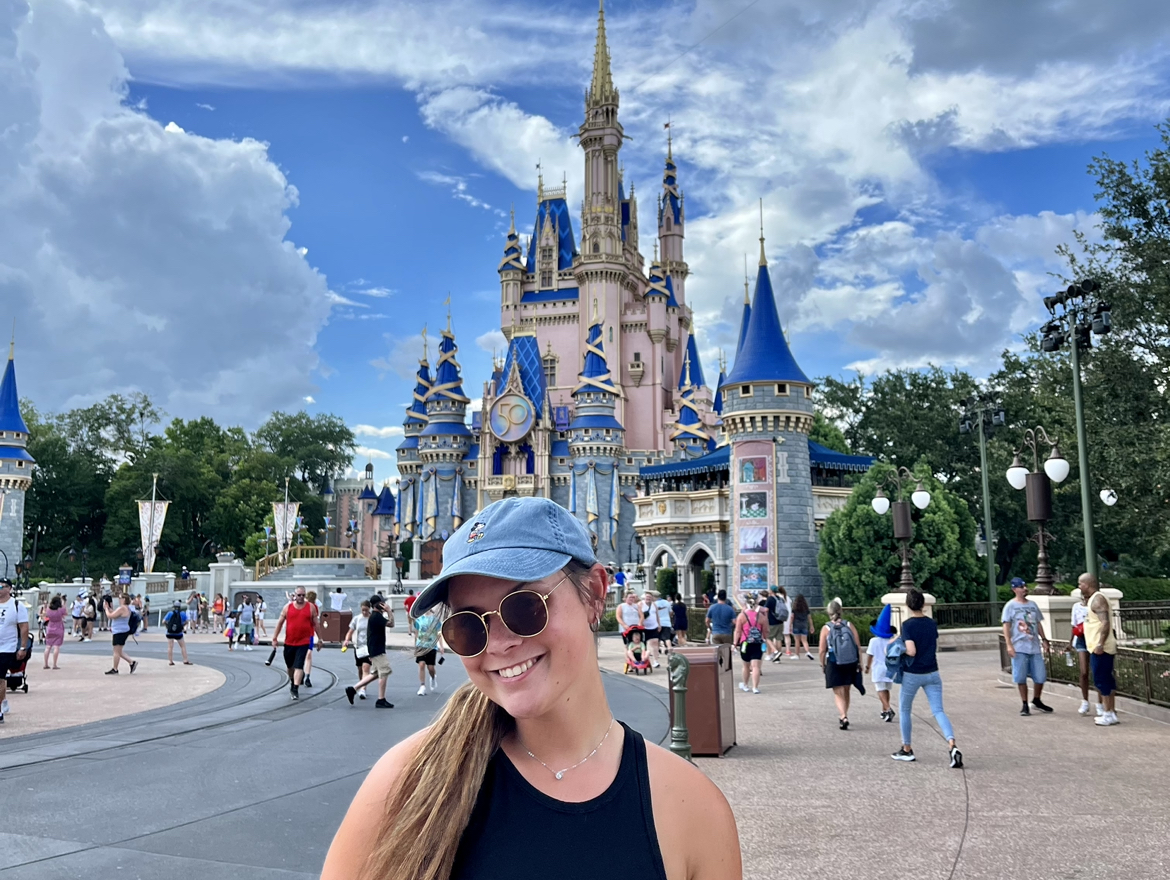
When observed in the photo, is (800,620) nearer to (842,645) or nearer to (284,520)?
(842,645)

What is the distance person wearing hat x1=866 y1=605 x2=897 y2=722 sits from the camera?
11844 millimetres

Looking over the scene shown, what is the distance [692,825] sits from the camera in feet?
5.98

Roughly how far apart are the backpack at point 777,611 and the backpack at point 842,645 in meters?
9.86

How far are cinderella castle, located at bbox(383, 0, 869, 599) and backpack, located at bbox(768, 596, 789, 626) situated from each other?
18491 mm

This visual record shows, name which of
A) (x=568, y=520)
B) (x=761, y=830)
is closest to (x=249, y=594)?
(x=761, y=830)

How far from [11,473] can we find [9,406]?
4.41 meters

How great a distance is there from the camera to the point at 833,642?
1122 cm

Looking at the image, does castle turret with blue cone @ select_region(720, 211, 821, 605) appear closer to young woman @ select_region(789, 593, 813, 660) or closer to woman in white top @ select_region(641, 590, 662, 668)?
young woman @ select_region(789, 593, 813, 660)

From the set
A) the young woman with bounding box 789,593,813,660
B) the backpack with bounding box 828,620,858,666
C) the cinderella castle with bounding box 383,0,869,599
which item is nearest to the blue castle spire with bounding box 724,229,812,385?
the cinderella castle with bounding box 383,0,869,599

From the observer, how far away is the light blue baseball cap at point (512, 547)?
1824 mm

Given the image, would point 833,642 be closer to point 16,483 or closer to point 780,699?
point 780,699

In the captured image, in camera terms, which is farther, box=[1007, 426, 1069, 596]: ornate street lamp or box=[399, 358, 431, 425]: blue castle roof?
box=[399, 358, 431, 425]: blue castle roof

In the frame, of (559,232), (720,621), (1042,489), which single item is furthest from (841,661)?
(559,232)

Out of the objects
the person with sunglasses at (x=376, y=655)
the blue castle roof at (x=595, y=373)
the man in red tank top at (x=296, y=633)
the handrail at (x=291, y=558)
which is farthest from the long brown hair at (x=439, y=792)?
the blue castle roof at (x=595, y=373)
